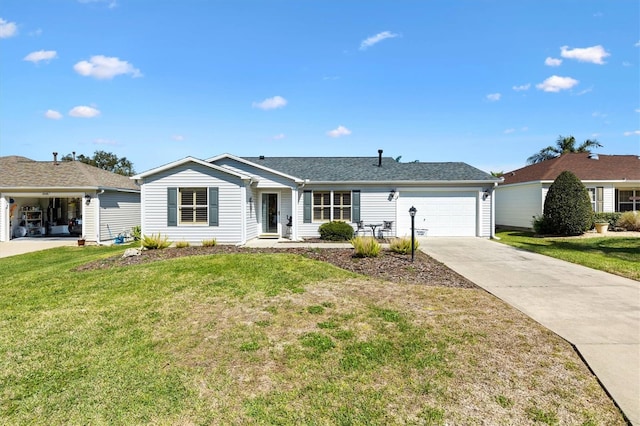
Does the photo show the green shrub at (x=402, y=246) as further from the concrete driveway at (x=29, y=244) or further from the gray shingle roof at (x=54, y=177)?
the concrete driveway at (x=29, y=244)

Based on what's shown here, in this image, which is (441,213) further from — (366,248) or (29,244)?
(29,244)

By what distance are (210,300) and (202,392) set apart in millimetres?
2818

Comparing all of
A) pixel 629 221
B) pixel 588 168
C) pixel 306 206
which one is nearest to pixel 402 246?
pixel 306 206

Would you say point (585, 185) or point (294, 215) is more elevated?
point (585, 185)

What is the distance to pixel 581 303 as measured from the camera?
229 inches

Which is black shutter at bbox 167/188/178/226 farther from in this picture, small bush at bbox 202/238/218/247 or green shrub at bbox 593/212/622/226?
green shrub at bbox 593/212/622/226

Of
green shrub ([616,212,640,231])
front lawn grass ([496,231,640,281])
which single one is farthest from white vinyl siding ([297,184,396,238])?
green shrub ([616,212,640,231])

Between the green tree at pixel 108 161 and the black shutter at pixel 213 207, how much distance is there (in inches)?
1595

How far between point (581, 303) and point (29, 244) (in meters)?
21.3

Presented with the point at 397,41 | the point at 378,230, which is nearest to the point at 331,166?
the point at 378,230

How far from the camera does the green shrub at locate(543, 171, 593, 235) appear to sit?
16.2 meters

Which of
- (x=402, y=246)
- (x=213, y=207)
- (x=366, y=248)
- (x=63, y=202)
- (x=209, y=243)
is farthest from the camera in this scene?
(x=63, y=202)

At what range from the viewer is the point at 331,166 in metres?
18.5

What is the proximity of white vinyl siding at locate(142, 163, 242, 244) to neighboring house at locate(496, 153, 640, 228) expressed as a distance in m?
17.3
